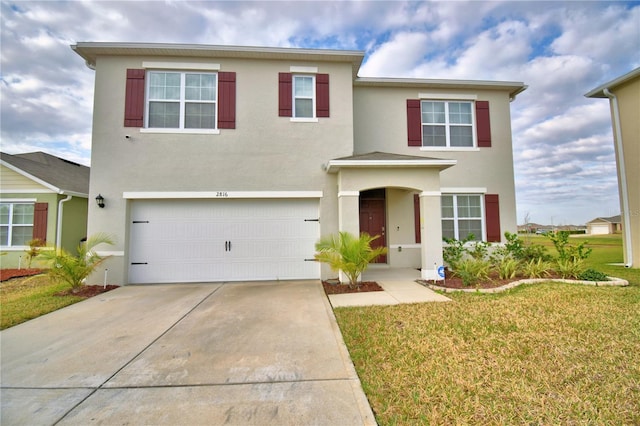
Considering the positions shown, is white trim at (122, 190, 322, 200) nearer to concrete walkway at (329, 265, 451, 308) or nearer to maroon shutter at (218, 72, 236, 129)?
maroon shutter at (218, 72, 236, 129)

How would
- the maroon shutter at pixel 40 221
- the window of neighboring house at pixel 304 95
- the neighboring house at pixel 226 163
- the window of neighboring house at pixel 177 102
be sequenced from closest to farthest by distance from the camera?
1. the neighboring house at pixel 226 163
2. the window of neighboring house at pixel 177 102
3. the window of neighboring house at pixel 304 95
4. the maroon shutter at pixel 40 221

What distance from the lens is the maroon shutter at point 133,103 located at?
805cm

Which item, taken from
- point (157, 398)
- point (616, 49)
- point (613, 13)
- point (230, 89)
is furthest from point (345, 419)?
point (616, 49)

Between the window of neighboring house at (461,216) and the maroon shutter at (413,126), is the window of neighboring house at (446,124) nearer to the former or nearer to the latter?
the maroon shutter at (413,126)

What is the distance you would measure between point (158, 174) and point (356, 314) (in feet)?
22.7

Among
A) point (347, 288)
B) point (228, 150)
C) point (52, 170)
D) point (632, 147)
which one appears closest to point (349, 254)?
point (347, 288)

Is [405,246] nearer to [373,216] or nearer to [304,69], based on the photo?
[373,216]

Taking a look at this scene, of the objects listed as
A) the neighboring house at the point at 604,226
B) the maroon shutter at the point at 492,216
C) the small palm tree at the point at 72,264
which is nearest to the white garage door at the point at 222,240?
the small palm tree at the point at 72,264

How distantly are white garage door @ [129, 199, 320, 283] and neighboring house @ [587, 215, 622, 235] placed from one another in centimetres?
5284

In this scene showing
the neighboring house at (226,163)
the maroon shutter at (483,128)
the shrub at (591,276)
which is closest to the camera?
the shrub at (591,276)

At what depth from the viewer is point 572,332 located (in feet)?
13.1

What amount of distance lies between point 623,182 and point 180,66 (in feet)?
49.1

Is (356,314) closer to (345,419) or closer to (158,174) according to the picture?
(345,419)

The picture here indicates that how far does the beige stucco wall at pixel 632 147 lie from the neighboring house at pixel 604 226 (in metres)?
43.7
